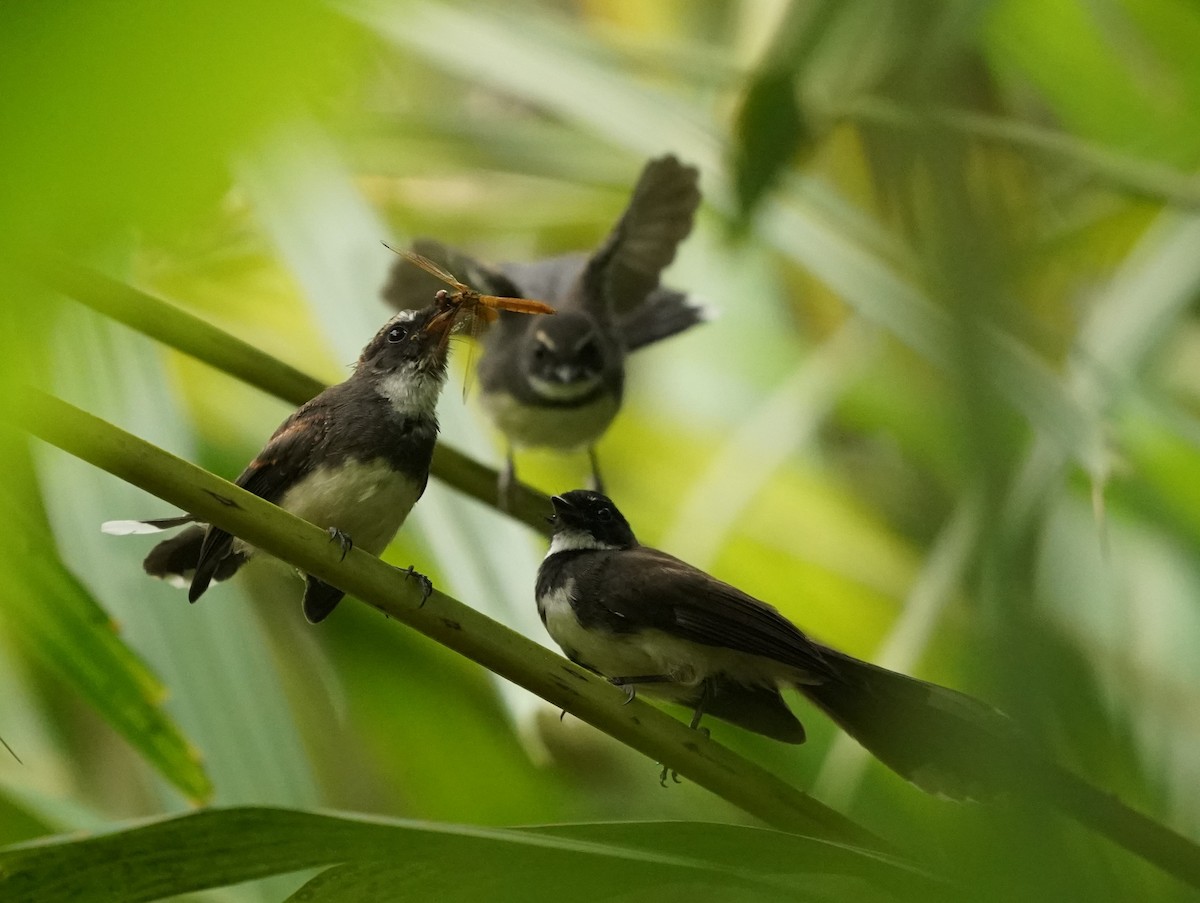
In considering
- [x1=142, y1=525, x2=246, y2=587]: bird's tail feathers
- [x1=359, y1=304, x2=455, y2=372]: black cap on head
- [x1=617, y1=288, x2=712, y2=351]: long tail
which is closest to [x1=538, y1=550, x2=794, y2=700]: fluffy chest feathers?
[x1=359, y1=304, x2=455, y2=372]: black cap on head

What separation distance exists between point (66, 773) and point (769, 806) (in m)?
2.33

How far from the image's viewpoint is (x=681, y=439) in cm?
398

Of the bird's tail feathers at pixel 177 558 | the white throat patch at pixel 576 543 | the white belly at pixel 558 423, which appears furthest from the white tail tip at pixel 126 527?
the white belly at pixel 558 423

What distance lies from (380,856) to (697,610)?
118 cm

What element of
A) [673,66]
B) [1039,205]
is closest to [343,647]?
[673,66]

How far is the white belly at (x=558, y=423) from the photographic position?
373cm

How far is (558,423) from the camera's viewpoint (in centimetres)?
376

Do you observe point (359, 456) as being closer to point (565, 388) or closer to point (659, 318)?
point (565, 388)

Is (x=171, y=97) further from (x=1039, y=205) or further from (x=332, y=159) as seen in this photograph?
(x=1039, y=205)

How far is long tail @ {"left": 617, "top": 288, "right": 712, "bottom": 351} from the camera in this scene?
150 inches

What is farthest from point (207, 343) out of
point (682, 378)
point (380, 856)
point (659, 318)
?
point (682, 378)

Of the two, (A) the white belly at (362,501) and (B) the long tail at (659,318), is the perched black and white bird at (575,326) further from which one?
(A) the white belly at (362,501)

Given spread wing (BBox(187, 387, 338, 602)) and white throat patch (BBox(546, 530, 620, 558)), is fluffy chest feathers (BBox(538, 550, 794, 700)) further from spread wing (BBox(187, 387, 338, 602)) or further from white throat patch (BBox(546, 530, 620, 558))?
spread wing (BBox(187, 387, 338, 602))

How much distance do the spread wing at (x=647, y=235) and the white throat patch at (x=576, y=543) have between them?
36.1 inches
